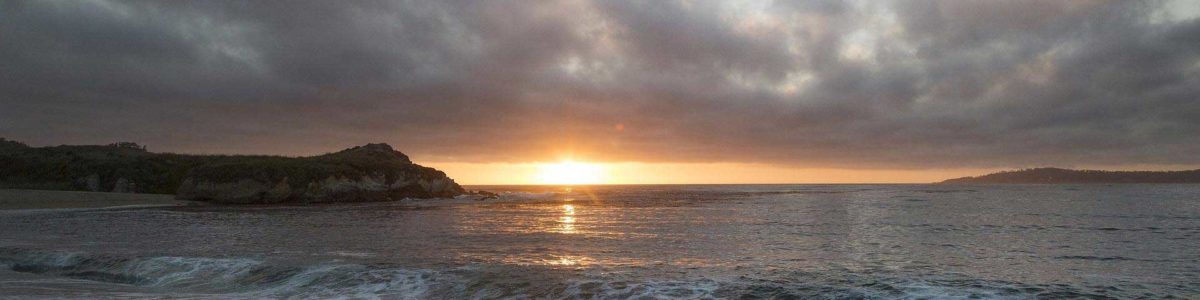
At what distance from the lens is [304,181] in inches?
3152

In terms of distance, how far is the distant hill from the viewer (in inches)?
2992

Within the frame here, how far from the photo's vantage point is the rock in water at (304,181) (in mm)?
74875

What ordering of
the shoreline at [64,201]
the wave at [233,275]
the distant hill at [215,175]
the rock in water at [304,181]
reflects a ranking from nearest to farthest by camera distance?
the wave at [233,275] → the shoreline at [64,201] → the rock in water at [304,181] → the distant hill at [215,175]

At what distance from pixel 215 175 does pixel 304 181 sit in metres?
10.1

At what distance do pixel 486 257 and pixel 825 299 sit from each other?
11.8 metres

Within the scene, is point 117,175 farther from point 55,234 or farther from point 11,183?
point 55,234

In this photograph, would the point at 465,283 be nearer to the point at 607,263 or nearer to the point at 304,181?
the point at 607,263

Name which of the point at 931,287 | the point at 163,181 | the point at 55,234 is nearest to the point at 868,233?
the point at 931,287

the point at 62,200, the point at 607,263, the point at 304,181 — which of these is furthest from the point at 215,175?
the point at 607,263

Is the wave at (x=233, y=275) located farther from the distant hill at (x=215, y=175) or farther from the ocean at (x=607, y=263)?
the distant hill at (x=215, y=175)

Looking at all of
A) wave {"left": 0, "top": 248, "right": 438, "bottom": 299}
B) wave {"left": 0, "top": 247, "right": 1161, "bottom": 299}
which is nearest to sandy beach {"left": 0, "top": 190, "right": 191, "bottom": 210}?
wave {"left": 0, "top": 248, "right": 438, "bottom": 299}

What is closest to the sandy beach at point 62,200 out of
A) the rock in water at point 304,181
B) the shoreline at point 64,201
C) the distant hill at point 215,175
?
the shoreline at point 64,201

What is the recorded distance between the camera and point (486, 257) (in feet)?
69.5

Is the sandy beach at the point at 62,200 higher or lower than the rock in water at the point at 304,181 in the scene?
lower
